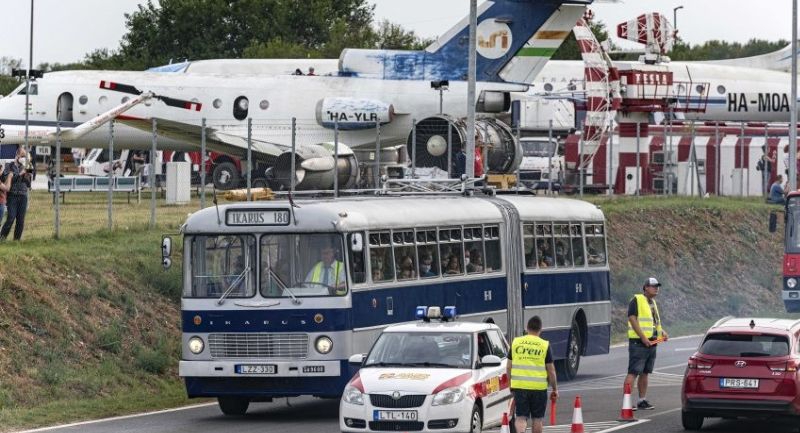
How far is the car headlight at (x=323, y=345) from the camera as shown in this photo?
70.6ft

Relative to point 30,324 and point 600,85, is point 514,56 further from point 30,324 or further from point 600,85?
Answer: point 30,324

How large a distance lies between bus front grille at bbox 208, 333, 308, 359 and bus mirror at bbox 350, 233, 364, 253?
134 centimetres

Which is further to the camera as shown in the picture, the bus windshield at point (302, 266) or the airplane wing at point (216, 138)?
the airplane wing at point (216, 138)

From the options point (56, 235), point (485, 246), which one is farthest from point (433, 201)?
point (56, 235)

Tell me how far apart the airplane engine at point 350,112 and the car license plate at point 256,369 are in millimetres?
27365

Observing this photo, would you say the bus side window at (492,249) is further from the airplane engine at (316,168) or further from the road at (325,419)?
the airplane engine at (316,168)

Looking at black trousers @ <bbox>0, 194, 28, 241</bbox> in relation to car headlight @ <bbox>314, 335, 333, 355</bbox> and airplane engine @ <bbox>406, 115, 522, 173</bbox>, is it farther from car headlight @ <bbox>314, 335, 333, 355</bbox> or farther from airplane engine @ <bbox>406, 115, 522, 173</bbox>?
airplane engine @ <bbox>406, 115, 522, 173</bbox>

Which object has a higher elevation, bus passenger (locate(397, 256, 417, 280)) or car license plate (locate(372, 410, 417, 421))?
bus passenger (locate(397, 256, 417, 280))

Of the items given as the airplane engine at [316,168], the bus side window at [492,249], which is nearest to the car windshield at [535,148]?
the airplane engine at [316,168]

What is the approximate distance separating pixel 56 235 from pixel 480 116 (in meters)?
19.4

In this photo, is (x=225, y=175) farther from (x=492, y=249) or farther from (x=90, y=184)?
(x=492, y=249)

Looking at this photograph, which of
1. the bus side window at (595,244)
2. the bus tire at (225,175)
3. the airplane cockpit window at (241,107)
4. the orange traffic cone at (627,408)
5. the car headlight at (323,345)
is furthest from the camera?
the airplane cockpit window at (241,107)

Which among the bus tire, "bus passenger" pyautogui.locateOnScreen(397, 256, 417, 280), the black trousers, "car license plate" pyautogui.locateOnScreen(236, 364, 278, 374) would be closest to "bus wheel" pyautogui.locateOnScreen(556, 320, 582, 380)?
"bus passenger" pyautogui.locateOnScreen(397, 256, 417, 280)

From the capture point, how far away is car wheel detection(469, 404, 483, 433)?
1755 centimetres
